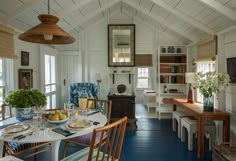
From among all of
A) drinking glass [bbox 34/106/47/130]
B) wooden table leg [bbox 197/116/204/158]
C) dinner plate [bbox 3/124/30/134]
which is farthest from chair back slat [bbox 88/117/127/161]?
wooden table leg [bbox 197/116/204/158]

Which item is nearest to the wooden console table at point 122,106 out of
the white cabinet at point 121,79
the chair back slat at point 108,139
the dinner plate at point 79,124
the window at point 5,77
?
the white cabinet at point 121,79

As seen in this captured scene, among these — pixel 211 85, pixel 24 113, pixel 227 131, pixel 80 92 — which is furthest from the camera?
pixel 80 92

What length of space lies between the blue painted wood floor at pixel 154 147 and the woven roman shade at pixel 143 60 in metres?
1.83

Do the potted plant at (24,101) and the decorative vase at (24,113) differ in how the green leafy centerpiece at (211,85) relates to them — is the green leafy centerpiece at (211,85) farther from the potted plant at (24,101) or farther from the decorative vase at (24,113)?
the decorative vase at (24,113)

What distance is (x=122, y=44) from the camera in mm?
5355

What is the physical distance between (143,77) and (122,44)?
168 centimetres

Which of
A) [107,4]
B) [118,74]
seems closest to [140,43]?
[118,74]

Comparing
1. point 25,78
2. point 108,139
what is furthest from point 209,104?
point 25,78

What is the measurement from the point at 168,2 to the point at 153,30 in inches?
79.8

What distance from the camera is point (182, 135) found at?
3.67 m

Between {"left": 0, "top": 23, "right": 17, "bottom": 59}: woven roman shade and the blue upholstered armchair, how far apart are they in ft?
6.49

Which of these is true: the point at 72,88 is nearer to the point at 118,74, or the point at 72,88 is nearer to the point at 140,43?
the point at 118,74

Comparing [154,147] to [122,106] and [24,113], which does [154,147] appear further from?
[24,113]

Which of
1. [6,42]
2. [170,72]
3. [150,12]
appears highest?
[150,12]
